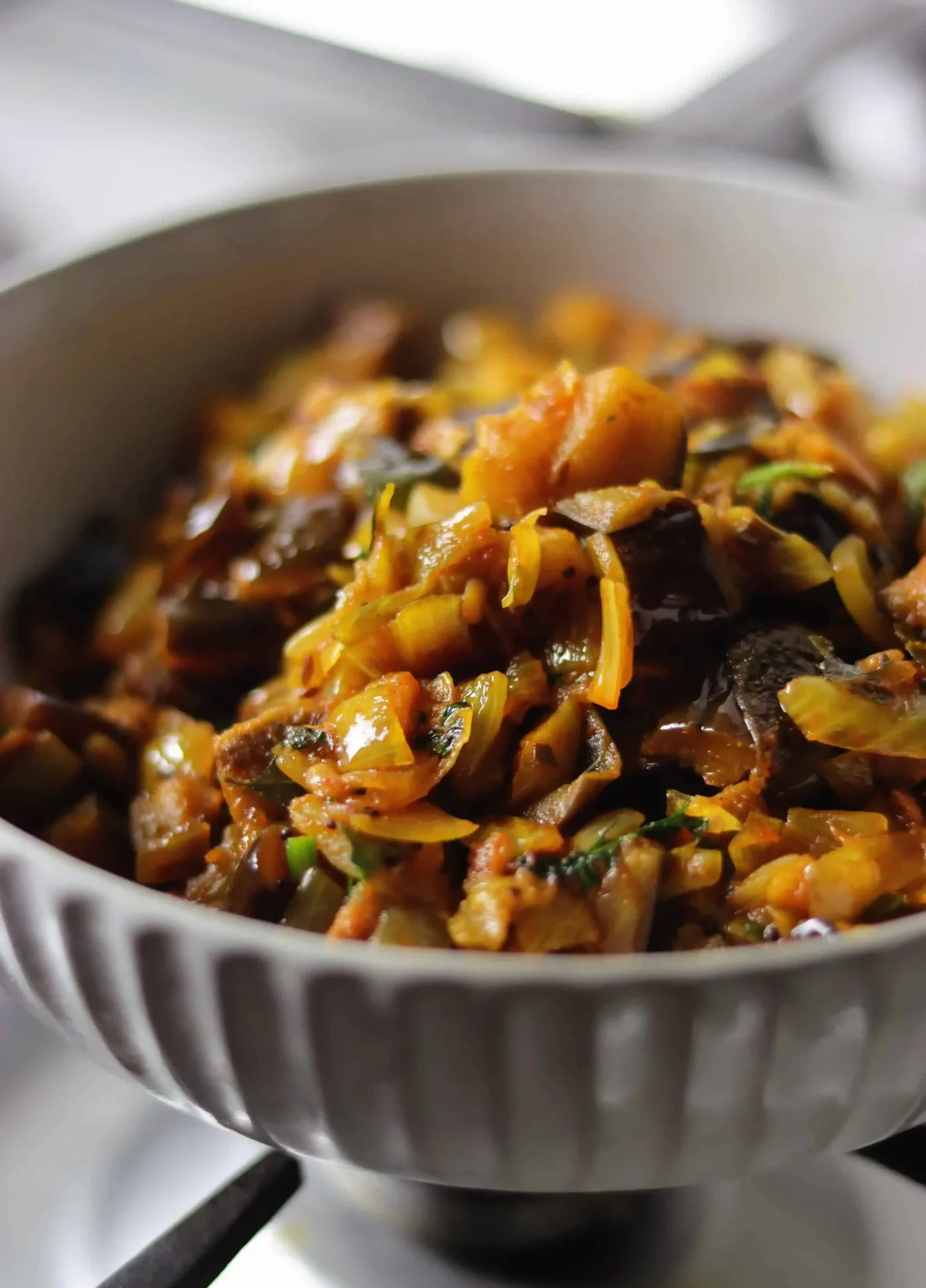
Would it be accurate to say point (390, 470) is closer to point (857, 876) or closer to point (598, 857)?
point (598, 857)

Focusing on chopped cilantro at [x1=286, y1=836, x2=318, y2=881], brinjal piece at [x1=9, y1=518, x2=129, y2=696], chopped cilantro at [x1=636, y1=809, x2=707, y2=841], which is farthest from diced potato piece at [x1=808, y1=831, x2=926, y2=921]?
brinjal piece at [x1=9, y1=518, x2=129, y2=696]

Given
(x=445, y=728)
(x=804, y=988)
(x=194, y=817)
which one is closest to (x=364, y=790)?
(x=445, y=728)

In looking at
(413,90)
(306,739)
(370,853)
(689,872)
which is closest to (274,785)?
(306,739)

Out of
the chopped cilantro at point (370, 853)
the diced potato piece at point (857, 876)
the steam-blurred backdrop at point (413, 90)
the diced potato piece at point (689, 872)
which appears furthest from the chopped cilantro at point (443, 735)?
the steam-blurred backdrop at point (413, 90)

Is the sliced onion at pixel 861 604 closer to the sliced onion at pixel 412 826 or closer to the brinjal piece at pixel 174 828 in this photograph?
the sliced onion at pixel 412 826

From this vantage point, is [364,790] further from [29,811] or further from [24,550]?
[24,550]

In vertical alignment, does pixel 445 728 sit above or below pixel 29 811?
above
